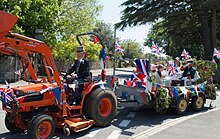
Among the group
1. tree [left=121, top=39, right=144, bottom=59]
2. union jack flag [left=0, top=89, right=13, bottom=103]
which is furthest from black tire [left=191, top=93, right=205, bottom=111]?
tree [left=121, top=39, right=144, bottom=59]

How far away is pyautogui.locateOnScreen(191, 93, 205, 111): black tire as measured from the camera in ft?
30.3

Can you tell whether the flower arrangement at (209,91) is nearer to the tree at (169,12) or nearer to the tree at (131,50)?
the tree at (169,12)

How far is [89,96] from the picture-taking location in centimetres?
675

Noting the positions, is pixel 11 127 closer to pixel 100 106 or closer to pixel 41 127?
pixel 41 127

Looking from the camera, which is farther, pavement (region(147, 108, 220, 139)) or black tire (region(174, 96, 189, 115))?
black tire (region(174, 96, 189, 115))

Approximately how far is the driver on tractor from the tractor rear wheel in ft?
10.6

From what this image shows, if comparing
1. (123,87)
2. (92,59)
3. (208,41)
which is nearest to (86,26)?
(92,59)

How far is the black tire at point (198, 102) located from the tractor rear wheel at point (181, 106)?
1.08 feet

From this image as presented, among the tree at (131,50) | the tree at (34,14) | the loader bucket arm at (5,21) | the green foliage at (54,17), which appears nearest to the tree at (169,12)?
the green foliage at (54,17)

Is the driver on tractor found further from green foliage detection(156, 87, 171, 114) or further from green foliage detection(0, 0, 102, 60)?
green foliage detection(0, 0, 102, 60)

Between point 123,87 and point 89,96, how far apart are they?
7.09 feet

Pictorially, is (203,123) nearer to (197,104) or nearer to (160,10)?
(197,104)

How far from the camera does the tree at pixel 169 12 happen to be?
A: 73.7 feet

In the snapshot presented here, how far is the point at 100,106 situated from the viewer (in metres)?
7.12
